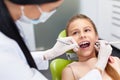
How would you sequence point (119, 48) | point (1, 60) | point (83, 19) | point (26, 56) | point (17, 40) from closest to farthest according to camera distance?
point (1, 60)
point (17, 40)
point (26, 56)
point (83, 19)
point (119, 48)

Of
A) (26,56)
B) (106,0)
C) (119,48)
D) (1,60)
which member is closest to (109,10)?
(106,0)

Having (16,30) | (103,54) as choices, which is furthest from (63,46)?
(16,30)

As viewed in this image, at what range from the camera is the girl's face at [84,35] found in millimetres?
1443

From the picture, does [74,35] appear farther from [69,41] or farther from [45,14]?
[45,14]

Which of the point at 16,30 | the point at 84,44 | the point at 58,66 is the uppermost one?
the point at 16,30

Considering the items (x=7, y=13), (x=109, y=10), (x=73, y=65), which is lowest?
(x=109, y=10)

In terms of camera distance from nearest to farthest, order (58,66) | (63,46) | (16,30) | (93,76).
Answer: (16,30)
(93,76)
(63,46)
(58,66)

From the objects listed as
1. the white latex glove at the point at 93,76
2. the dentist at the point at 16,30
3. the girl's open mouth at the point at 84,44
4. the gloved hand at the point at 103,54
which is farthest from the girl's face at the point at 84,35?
the dentist at the point at 16,30

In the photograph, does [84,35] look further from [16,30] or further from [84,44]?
[16,30]

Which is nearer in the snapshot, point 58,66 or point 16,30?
point 16,30

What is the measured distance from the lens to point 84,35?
1451 millimetres

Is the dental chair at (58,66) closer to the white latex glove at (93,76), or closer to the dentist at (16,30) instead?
the white latex glove at (93,76)

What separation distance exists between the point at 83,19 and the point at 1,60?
2.55ft

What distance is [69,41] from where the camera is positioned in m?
1.40
